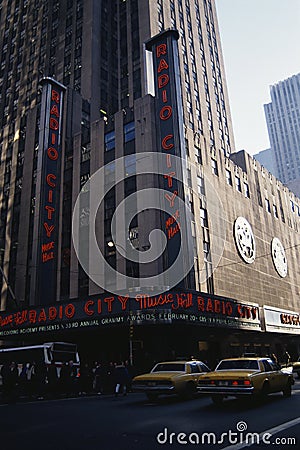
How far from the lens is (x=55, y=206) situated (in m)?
40.2

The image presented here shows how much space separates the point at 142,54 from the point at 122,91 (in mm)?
6002

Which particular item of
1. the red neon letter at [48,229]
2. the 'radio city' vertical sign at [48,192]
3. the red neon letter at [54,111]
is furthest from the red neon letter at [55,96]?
the red neon letter at [48,229]

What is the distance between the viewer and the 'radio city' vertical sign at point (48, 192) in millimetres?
37031

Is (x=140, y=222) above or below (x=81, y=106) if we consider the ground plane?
below

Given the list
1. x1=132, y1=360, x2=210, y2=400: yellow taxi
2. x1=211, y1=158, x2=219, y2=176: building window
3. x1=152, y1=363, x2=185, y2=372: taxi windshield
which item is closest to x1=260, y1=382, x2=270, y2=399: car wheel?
x1=132, y1=360, x2=210, y2=400: yellow taxi

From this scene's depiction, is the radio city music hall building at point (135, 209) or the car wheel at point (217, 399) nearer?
the car wheel at point (217, 399)

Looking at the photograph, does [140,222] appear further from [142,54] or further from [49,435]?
[142,54]

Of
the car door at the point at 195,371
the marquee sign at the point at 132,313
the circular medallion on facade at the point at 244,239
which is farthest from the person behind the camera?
the circular medallion on facade at the point at 244,239

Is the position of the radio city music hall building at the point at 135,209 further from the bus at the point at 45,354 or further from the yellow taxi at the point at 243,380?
the yellow taxi at the point at 243,380

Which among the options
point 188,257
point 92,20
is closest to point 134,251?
point 188,257

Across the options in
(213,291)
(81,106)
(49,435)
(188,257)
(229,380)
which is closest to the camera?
(49,435)

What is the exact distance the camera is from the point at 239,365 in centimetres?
1368

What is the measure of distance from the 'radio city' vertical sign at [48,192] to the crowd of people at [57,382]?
44.4ft

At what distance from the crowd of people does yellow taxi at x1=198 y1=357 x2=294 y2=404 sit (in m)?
6.74
